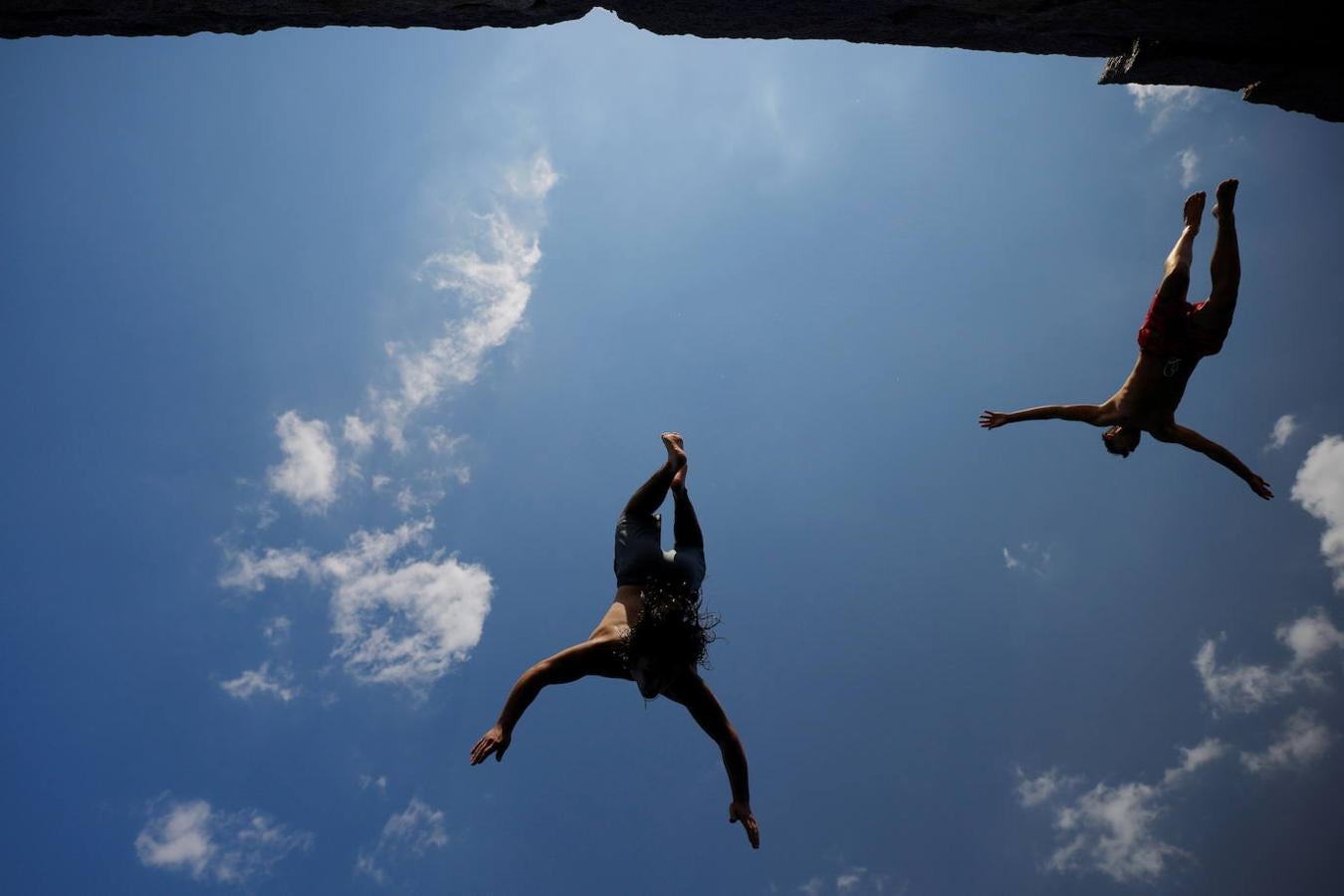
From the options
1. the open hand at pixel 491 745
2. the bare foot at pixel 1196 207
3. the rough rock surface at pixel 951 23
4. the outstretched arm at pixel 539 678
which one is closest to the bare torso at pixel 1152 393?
the bare foot at pixel 1196 207

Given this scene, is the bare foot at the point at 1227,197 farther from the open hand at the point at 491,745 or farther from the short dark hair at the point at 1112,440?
the open hand at the point at 491,745

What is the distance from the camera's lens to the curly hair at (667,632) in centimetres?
508

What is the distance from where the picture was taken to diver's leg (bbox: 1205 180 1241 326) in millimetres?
4383

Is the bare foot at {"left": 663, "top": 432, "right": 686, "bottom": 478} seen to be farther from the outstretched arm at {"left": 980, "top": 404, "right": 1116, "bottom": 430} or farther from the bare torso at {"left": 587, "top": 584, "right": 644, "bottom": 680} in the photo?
the outstretched arm at {"left": 980, "top": 404, "right": 1116, "bottom": 430}

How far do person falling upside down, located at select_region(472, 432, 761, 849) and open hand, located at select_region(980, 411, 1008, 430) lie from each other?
2753 mm

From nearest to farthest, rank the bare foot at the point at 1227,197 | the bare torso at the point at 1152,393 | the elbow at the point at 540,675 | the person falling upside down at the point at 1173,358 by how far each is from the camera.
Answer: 1. the bare foot at the point at 1227,197
2. the person falling upside down at the point at 1173,358
3. the elbow at the point at 540,675
4. the bare torso at the point at 1152,393

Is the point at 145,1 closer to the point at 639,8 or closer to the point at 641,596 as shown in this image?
the point at 639,8

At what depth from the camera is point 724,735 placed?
215 inches

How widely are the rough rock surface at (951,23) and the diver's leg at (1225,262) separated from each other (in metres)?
0.74

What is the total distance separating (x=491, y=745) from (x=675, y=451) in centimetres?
255

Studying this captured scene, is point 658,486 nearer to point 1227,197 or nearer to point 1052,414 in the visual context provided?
point 1052,414

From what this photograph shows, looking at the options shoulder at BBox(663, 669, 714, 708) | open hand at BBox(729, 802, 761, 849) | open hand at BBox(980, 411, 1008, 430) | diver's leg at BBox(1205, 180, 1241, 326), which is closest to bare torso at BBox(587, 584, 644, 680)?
shoulder at BBox(663, 669, 714, 708)

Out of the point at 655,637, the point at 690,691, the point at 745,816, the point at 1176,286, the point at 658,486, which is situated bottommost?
the point at 745,816

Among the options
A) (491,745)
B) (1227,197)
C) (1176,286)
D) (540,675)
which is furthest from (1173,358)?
(491,745)
